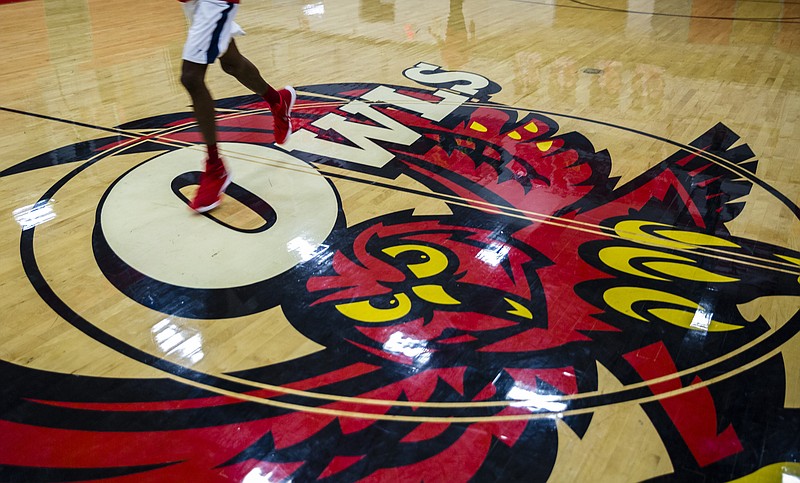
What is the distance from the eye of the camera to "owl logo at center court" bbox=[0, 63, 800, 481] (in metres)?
1.58

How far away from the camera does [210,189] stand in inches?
107

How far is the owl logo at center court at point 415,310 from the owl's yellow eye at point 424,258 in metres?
0.01

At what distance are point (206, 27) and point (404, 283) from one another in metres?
1.24

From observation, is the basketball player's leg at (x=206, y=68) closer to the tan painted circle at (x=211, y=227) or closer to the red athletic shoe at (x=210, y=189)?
the red athletic shoe at (x=210, y=189)

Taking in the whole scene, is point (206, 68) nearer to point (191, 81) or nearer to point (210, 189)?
point (191, 81)

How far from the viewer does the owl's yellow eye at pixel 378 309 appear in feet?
6.75

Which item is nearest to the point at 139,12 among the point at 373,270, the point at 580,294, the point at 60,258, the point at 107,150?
the point at 107,150

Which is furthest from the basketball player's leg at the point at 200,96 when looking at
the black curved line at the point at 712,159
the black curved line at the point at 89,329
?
the black curved line at the point at 712,159

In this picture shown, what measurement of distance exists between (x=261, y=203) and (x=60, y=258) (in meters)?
0.79

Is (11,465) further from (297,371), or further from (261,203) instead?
(261,203)

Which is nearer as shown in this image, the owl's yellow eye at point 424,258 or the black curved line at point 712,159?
the owl's yellow eye at point 424,258

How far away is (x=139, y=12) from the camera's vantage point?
22.7ft

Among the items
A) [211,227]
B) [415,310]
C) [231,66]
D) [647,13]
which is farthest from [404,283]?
[647,13]

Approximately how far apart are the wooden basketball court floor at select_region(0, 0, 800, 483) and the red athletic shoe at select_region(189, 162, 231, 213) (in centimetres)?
5
